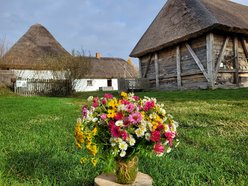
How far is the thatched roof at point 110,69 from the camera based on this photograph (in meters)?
36.3

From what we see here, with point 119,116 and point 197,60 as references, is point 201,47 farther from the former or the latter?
point 119,116

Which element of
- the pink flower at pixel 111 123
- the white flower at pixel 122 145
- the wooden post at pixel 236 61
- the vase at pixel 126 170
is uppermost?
the wooden post at pixel 236 61

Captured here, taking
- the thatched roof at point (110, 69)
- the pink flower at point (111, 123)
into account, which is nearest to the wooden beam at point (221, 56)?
the pink flower at point (111, 123)

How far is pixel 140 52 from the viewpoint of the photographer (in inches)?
615

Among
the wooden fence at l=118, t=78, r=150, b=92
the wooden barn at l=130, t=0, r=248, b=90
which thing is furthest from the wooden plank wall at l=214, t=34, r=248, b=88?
the wooden fence at l=118, t=78, r=150, b=92

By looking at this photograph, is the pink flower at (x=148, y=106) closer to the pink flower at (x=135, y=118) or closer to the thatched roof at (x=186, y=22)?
the pink flower at (x=135, y=118)

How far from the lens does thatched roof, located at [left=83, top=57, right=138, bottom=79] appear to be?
119 feet

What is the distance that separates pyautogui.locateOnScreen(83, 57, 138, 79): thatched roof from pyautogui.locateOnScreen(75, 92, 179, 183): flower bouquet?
3333 cm

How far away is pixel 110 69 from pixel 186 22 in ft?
88.0

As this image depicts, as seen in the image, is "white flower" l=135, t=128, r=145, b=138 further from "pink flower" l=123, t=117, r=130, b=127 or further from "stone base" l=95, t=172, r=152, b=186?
"stone base" l=95, t=172, r=152, b=186

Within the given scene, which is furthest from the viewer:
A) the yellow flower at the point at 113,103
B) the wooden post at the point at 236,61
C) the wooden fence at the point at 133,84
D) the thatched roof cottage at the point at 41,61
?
the thatched roof cottage at the point at 41,61

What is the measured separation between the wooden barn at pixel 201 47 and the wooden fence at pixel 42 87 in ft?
19.4

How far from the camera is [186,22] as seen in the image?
12.5m

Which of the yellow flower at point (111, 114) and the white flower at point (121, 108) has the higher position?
the white flower at point (121, 108)
